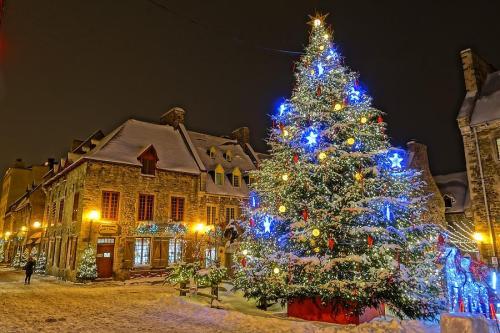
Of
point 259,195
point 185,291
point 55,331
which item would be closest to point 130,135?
point 185,291

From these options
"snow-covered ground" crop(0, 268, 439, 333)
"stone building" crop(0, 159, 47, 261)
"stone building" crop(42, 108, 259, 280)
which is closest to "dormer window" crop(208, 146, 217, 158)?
"stone building" crop(42, 108, 259, 280)

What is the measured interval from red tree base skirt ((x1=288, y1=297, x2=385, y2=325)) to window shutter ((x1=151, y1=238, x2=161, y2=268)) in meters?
15.2

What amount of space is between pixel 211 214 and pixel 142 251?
226 inches

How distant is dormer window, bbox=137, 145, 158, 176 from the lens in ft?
81.4

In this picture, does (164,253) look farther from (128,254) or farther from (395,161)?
(395,161)

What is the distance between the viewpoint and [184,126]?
31.0 m

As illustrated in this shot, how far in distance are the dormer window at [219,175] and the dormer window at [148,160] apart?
513 cm

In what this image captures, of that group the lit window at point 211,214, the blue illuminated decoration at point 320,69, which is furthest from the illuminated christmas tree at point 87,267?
the blue illuminated decoration at point 320,69

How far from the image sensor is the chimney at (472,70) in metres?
19.6

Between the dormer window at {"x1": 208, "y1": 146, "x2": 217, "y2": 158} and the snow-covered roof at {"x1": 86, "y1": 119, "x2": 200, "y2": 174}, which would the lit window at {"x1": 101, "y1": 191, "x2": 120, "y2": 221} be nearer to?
the snow-covered roof at {"x1": 86, "y1": 119, "x2": 200, "y2": 174}

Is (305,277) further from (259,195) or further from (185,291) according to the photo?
(185,291)

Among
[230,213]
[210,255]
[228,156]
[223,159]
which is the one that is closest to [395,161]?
[230,213]

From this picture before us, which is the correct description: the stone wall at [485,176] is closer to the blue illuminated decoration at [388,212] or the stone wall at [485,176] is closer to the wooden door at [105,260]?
the blue illuminated decoration at [388,212]

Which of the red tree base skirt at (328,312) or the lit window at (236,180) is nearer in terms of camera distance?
the red tree base skirt at (328,312)
